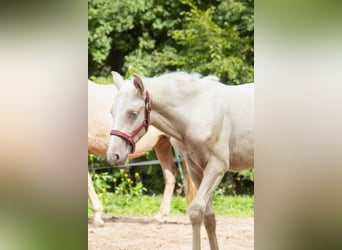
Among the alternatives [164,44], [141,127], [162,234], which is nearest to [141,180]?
[162,234]

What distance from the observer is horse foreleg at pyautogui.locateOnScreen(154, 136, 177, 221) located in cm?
557

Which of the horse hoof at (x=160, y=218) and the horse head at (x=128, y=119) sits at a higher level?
the horse head at (x=128, y=119)

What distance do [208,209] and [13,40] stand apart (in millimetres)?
1767

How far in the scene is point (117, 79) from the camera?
533 cm

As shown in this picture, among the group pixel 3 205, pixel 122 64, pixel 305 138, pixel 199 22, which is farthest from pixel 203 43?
pixel 3 205

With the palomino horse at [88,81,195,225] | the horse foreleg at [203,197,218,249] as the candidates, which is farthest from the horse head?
the horse foreleg at [203,197,218,249]

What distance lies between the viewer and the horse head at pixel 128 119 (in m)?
5.13

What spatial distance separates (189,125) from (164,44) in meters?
0.92

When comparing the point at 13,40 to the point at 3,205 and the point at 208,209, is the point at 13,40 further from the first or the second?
the point at 208,209

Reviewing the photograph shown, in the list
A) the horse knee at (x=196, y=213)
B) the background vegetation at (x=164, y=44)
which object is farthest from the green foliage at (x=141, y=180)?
the horse knee at (x=196, y=213)

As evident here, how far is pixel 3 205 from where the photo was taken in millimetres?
4887

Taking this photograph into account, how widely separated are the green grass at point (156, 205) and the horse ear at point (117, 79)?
922mm

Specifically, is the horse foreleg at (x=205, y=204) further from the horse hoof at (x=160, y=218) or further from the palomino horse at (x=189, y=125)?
the horse hoof at (x=160, y=218)

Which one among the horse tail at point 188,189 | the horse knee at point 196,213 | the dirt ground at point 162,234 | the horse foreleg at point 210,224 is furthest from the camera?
the horse tail at point 188,189
